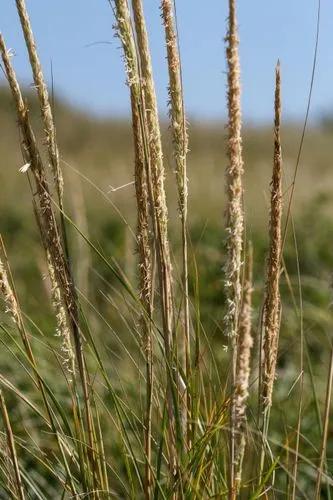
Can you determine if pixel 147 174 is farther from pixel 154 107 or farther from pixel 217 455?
pixel 217 455

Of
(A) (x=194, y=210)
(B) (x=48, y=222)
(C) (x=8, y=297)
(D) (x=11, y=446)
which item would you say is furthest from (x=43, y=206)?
(A) (x=194, y=210)

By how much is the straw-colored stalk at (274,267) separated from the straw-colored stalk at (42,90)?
0.29 metres

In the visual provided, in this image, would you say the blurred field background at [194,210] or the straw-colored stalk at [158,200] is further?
the blurred field background at [194,210]

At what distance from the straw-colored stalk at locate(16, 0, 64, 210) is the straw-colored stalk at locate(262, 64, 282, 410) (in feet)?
0.96

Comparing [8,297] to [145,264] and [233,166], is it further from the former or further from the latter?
[233,166]

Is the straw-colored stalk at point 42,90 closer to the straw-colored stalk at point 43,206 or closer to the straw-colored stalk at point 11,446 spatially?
the straw-colored stalk at point 43,206

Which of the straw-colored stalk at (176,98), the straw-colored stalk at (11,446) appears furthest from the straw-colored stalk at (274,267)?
the straw-colored stalk at (11,446)

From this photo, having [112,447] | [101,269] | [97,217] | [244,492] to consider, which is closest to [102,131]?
[97,217]

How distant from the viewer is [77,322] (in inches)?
49.3

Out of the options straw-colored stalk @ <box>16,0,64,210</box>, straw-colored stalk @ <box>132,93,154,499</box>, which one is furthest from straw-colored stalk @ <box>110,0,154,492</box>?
straw-colored stalk @ <box>16,0,64,210</box>

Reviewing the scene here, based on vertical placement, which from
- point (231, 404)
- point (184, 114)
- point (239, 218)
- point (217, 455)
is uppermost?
point (184, 114)

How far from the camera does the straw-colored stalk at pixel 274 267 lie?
110 cm

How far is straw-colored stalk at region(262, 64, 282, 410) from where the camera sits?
110cm

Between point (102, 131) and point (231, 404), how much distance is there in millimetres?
15759
